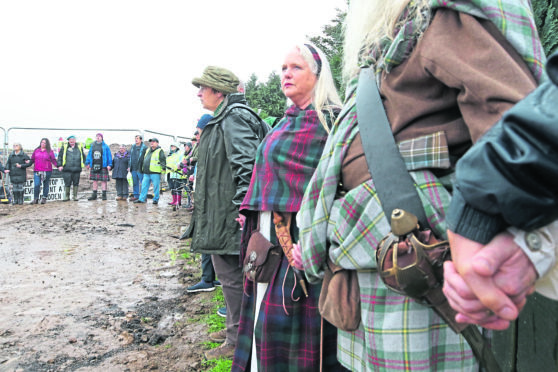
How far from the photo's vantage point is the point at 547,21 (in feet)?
5.13

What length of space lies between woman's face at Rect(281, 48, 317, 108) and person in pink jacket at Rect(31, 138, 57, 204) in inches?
539

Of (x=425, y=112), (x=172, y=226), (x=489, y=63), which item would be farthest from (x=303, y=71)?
(x=172, y=226)

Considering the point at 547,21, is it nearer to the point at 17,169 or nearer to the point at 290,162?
the point at 290,162

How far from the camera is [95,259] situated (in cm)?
660

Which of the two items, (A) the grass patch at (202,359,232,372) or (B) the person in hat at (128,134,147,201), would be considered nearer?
(A) the grass patch at (202,359,232,372)

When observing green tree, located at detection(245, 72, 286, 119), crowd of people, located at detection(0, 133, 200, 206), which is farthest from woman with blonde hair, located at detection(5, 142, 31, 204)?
green tree, located at detection(245, 72, 286, 119)

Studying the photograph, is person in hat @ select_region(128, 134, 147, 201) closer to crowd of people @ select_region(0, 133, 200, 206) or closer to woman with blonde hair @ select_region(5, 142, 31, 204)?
crowd of people @ select_region(0, 133, 200, 206)

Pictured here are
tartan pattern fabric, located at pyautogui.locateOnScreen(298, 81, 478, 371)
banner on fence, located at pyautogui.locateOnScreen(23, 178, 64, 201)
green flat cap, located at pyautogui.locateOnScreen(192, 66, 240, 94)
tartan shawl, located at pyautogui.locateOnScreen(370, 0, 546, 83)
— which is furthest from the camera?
banner on fence, located at pyautogui.locateOnScreen(23, 178, 64, 201)

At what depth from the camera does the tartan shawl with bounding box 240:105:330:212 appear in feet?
7.34

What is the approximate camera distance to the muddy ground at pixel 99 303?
10.8 feet

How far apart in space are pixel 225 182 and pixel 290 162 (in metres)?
1.22

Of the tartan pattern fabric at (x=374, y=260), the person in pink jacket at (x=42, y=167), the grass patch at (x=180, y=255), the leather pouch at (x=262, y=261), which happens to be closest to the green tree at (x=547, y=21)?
the tartan pattern fabric at (x=374, y=260)

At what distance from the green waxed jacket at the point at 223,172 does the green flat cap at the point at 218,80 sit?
0.16 meters

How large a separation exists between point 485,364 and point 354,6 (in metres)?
1.12
